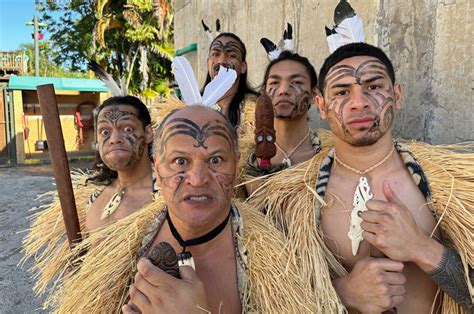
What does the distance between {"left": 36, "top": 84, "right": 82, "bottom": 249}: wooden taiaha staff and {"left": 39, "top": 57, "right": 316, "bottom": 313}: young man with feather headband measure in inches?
16.7

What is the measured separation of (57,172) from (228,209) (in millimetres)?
870

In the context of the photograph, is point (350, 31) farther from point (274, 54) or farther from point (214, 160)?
point (274, 54)

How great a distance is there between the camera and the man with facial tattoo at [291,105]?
2.00 meters

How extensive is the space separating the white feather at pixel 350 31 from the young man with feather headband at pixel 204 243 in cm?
51

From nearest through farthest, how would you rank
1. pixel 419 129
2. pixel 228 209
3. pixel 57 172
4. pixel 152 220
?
pixel 228 209, pixel 152 220, pixel 57 172, pixel 419 129

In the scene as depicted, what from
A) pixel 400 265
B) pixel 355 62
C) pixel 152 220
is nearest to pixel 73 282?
pixel 152 220

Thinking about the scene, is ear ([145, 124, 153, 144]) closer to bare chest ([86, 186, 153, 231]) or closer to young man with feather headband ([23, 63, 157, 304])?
young man with feather headband ([23, 63, 157, 304])

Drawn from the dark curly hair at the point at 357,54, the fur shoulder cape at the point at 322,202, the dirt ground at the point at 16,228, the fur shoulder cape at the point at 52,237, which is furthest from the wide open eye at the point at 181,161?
Result: the dirt ground at the point at 16,228

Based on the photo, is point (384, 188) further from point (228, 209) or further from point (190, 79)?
point (190, 79)

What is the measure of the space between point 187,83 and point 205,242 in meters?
0.56

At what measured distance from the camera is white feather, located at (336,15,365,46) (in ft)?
4.92

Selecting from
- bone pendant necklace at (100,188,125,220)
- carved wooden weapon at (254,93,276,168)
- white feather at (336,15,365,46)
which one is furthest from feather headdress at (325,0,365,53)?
bone pendant necklace at (100,188,125,220)

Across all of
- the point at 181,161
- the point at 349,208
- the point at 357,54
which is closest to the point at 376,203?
the point at 349,208

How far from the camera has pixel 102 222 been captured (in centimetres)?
182
